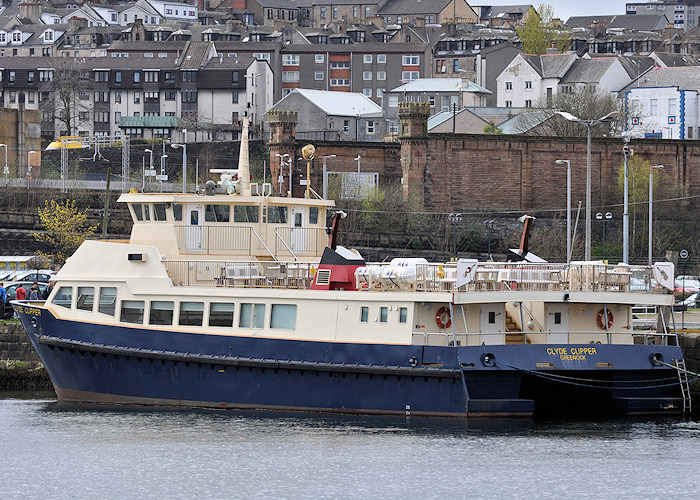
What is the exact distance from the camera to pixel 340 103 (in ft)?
384

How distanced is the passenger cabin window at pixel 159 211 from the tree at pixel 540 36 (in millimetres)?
105303

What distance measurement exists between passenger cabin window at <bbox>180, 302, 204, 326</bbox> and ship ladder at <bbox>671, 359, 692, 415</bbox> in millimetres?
11802

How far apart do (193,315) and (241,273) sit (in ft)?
5.93

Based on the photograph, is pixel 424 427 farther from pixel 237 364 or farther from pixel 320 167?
pixel 320 167

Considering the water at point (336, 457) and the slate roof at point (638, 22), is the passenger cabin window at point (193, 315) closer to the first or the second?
the water at point (336, 457)

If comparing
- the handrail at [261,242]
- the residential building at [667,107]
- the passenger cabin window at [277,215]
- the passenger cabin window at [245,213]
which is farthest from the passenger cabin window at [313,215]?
the residential building at [667,107]

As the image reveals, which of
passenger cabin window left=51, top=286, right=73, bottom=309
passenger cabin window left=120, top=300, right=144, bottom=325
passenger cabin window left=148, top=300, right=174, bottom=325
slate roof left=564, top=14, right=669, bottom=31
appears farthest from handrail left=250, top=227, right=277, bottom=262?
slate roof left=564, top=14, right=669, bottom=31

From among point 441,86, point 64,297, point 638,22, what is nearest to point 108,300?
point 64,297

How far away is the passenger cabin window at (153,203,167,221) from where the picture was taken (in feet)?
136

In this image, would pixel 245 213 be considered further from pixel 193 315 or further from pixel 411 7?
pixel 411 7

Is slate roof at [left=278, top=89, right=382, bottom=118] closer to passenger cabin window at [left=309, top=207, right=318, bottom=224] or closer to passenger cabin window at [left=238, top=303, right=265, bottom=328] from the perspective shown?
passenger cabin window at [left=309, top=207, right=318, bottom=224]

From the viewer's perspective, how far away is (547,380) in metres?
36.3

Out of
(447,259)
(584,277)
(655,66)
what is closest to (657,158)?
(447,259)

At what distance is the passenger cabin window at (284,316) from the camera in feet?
125
